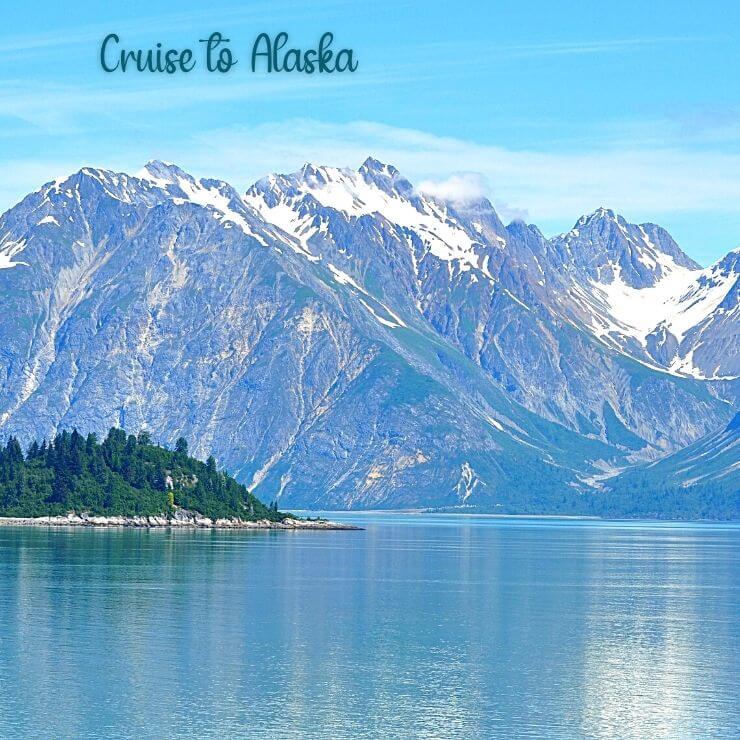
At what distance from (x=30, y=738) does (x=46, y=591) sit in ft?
259

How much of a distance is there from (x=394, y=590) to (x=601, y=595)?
81.3 ft

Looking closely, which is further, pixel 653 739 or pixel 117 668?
pixel 117 668

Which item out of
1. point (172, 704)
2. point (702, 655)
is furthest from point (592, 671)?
point (172, 704)

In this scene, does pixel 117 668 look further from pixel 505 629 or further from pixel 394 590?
pixel 394 590

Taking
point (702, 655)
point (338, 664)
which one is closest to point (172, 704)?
point (338, 664)

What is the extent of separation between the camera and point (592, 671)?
410ft

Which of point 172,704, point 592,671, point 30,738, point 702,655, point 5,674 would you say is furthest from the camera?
point 702,655

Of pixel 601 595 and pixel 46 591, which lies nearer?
pixel 46 591

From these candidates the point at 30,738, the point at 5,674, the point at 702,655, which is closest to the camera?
the point at 30,738

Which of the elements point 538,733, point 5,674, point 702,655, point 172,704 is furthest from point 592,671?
point 5,674

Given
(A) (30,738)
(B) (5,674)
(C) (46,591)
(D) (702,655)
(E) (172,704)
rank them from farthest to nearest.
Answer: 1. (C) (46,591)
2. (D) (702,655)
3. (B) (5,674)
4. (E) (172,704)
5. (A) (30,738)

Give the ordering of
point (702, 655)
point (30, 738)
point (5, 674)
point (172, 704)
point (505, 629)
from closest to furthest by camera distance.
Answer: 1. point (30, 738)
2. point (172, 704)
3. point (5, 674)
4. point (702, 655)
5. point (505, 629)

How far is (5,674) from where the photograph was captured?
383 ft

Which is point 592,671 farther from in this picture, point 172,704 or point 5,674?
point 5,674
